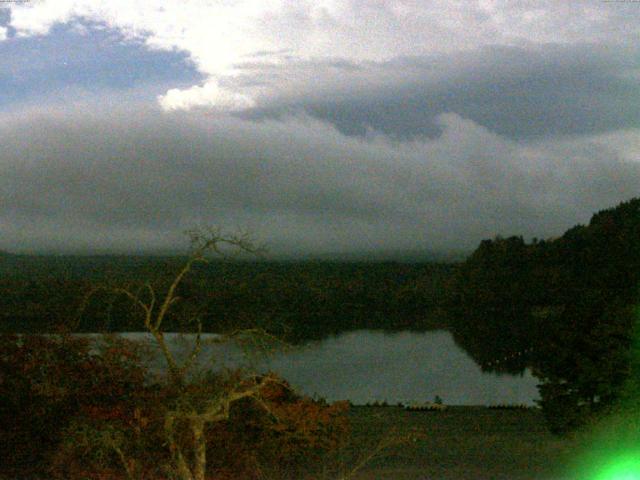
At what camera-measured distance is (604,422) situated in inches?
304

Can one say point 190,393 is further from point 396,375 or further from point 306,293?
point 306,293

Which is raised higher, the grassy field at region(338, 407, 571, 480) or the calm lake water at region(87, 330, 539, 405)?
the grassy field at region(338, 407, 571, 480)

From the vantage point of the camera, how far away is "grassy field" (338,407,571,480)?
26.9 feet

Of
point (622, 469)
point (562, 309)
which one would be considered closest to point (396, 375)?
point (562, 309)

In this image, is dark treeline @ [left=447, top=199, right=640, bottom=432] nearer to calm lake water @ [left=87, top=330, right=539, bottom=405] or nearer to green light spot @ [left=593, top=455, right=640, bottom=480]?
green light spot @ [left=593, top=455, right=640, bottom=480]

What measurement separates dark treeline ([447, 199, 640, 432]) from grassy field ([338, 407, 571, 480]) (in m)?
0.70

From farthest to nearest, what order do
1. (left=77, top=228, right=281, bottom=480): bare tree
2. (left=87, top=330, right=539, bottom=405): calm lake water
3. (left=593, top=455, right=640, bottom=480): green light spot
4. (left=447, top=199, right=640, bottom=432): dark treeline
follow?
1. (left=87, top=330, right=539, bottom=405): calm lake water
2. (left=447, top=199, right=640, bottom=432): dark treeline
3. (left=593, top=455, right=640, bottom=480): green light spot
4. (left=77, top=228, right=281, bottom=480): bare tree

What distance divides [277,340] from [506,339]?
1506 inches

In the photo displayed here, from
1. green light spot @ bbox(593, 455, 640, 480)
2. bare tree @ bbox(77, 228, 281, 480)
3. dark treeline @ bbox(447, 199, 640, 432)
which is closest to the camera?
bare tree @ bbox(77, 228, 281, 480)

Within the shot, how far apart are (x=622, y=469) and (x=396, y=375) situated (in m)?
19.8

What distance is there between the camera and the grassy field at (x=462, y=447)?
26.9ft

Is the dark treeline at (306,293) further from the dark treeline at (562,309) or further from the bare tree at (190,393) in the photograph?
the bare tree at (190,393)

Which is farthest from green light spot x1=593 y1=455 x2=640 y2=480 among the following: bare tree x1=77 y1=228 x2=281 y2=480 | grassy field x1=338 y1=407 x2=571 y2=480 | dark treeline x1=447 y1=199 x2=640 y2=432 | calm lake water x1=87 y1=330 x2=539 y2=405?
calm lake water x1=87 y1=330 x2=539 y2=405

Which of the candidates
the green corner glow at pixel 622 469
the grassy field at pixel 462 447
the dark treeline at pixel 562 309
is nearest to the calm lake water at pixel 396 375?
the dark treeline at pixel 562 309
